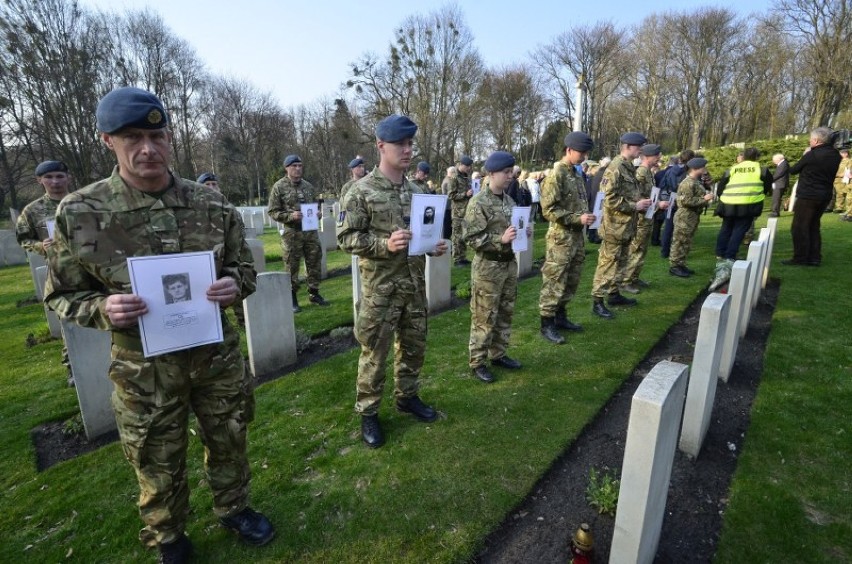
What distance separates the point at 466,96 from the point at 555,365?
104ft

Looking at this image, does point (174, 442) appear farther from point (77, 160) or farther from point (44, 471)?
point (77, 160)

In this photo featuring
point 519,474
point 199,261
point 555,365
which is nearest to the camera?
point 199,261

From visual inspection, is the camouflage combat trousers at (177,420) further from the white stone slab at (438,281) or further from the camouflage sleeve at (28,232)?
the white stone slab at (438,281)

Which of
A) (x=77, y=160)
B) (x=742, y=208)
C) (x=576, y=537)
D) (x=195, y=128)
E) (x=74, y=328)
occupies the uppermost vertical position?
(x=195, y=128)

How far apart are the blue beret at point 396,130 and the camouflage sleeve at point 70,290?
214 cm

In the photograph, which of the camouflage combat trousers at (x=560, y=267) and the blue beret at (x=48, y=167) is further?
the camouflage combat trousers at (x=560, y=267)

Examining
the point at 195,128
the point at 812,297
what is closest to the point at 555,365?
the point at 812,297

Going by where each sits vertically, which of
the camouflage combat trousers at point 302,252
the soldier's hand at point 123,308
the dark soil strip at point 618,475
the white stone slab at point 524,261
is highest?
the soldier's hand at point 123,308

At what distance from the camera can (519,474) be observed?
131 inches

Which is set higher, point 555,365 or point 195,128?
point 195,128

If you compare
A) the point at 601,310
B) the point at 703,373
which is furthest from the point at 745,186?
the point at 703,373

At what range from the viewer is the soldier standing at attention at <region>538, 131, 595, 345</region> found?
220 inches

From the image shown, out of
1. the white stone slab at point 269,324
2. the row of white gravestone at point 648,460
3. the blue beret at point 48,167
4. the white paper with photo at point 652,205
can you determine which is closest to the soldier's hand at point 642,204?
the white paper with photo at point 652,205

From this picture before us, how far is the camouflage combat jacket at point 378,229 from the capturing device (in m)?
3.38
